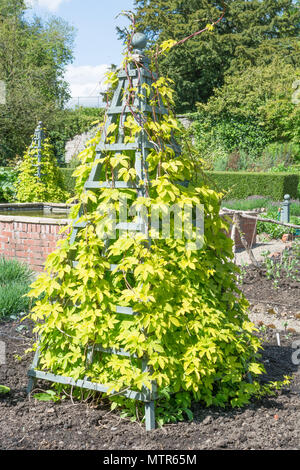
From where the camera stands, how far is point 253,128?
867 inches

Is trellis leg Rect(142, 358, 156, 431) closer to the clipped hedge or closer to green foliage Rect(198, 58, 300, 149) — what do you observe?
the clipped hedge

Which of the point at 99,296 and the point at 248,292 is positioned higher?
the point at 99,296

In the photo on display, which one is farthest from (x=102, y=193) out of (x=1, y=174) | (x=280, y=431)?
(x=1, y=174)

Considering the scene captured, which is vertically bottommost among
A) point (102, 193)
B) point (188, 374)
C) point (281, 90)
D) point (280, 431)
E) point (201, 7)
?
point (280, 431)

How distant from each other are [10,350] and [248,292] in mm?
2916

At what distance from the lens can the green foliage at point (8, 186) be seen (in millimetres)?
11695

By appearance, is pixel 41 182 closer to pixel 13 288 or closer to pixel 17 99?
pixel 13 288

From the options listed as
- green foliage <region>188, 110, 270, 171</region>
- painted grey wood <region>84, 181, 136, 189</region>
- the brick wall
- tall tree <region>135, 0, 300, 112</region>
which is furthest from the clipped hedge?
tall tree <region>135, 0, 300, 112</region>

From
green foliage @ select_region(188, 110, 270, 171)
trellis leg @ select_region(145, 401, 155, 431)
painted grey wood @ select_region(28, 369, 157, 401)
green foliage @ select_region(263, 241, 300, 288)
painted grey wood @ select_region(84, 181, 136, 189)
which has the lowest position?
trellis leg @ select_region(145, 401, 155, 431)

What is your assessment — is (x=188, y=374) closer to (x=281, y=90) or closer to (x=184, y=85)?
(x=281, y=90)

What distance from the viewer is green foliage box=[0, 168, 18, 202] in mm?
11695

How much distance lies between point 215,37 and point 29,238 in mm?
24883

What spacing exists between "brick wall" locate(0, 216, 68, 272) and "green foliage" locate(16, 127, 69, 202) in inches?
155

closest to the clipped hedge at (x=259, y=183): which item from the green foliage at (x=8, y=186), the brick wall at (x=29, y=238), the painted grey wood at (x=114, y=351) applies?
the green foliage at (x=8, y=186)
